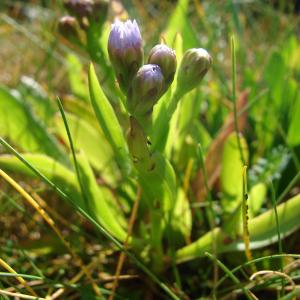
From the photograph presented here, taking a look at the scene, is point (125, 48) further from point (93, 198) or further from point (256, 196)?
point (256, 196)

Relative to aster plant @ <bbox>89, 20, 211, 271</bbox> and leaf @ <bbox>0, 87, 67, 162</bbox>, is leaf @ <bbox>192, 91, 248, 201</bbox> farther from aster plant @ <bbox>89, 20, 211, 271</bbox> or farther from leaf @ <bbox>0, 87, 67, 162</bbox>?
leaf @ <bbox>0, 87, 67, 162</bbox>

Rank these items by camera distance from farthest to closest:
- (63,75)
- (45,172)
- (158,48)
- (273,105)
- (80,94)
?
1. (63,75)
2. (80,94)
3. (273,105)
4. (45,172)
5. (158,48)

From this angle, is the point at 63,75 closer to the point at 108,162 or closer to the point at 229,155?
the point at 108,162

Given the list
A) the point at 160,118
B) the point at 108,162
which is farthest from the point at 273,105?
the point at 160,118

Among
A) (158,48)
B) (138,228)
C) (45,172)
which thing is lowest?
(138,228)

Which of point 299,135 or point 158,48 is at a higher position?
point 158,48

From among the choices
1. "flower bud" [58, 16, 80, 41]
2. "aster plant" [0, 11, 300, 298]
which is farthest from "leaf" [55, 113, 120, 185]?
"flower bud" [58, 16, 80, 41]

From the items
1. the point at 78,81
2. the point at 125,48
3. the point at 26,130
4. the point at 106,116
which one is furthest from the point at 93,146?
the point at 125,48
